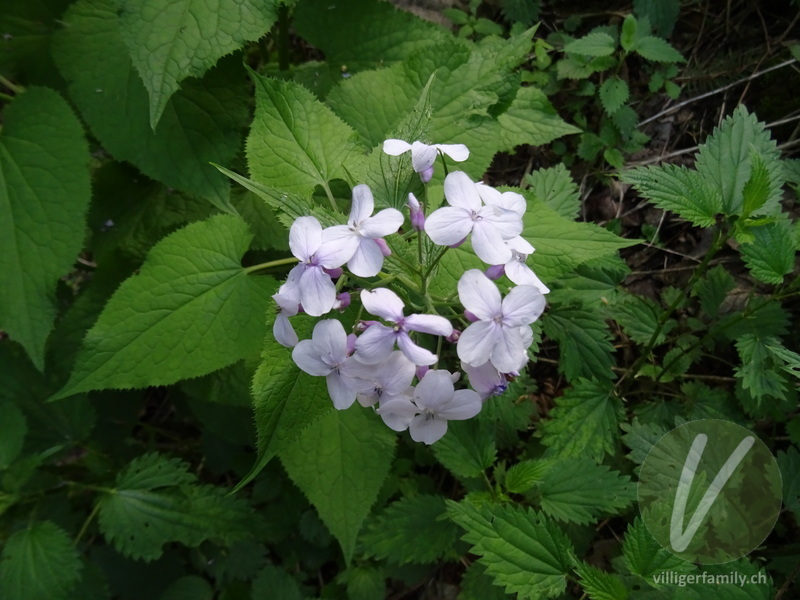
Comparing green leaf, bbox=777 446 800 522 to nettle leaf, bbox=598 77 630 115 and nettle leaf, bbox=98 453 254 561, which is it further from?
nettle leaf, bbox=98 453 254 561

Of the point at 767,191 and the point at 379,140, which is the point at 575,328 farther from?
the point at 379,140

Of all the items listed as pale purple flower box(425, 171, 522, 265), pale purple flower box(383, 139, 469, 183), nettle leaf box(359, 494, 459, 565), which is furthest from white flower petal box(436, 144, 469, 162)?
nettle leaf box(359, 494, 459, 565)

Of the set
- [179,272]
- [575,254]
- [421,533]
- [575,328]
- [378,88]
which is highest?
[378,88]

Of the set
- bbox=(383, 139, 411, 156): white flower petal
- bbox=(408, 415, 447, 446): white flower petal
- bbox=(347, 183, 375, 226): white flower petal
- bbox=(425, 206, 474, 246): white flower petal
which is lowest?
bbox=(408, 415, 447, 446): white flower petal

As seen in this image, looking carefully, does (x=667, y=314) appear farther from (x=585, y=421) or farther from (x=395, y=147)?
(x=395, y=147)

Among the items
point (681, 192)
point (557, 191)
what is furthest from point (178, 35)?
point (681, 192)

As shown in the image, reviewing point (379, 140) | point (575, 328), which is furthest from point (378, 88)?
point (575, 328)
